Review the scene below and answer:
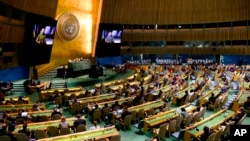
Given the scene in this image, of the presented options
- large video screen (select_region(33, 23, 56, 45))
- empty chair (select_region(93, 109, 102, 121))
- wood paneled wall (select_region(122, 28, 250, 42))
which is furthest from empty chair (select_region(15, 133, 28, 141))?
wood paneled wall (select_region(122, 28, 250, 42))

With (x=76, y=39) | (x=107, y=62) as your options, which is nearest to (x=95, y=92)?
(x=76, y=39)

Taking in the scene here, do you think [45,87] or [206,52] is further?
[206,52]

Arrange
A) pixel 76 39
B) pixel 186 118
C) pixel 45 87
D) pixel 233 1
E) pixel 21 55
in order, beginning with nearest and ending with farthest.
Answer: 1. pixel 186 118
2. pixel 45 87
3. pixel 21 55
4. pixel 76 39
5. pixel 233 1

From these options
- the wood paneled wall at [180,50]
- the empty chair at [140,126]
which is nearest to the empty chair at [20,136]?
the empty chair at [140,126]

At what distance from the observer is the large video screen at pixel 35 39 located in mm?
19094

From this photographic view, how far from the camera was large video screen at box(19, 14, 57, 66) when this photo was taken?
19.1m

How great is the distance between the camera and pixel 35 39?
64.7ft

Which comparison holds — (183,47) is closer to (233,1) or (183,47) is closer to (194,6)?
(194,6)

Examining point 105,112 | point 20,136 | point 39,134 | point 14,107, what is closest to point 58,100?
point 14,107

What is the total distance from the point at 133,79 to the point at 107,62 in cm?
1052

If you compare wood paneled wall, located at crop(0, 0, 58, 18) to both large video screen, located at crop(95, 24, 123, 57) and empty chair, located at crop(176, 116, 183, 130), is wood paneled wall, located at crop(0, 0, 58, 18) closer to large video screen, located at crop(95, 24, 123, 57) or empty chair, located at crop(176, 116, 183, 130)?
large video screen, located at crop(95, 24, 123, 57)

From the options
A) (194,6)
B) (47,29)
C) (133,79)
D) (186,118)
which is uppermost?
(194,6)

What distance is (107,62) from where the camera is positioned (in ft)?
108

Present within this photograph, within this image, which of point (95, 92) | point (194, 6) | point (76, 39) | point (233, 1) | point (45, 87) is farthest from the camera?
point (194, 6)
